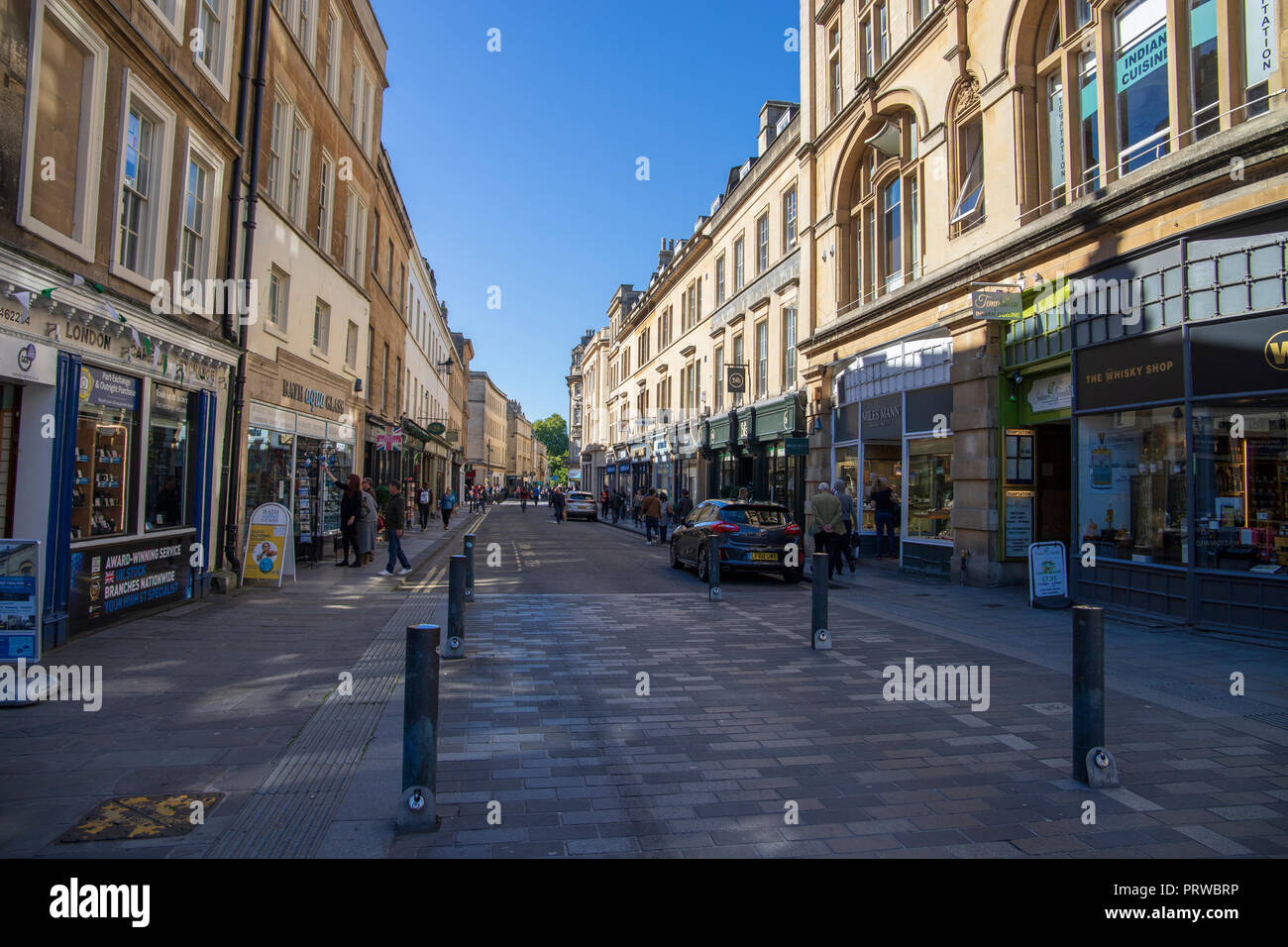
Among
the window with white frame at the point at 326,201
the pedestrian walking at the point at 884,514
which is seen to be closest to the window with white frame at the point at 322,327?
the window with white frame at the point at 326,201

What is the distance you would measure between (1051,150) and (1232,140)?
4.24m

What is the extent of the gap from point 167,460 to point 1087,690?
10.5 m

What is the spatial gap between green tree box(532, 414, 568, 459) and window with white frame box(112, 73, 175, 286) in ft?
428

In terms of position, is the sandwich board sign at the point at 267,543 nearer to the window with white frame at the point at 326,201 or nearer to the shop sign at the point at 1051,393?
the window with white frame at the point at 326,201

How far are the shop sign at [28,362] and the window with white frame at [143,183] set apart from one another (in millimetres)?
1895

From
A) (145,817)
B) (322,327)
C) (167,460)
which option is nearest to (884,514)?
(322,327)

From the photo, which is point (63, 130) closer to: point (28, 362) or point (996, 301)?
point (28, 362)

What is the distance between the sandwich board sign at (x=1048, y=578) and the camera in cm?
1136

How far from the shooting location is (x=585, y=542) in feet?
83.2

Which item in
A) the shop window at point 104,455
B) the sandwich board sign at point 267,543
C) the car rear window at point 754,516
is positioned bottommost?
the sandwich board sign at point 267,543

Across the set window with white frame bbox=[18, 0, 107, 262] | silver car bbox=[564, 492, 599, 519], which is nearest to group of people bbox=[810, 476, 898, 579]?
window with white frame bbox=[18, 0, 107, 262]

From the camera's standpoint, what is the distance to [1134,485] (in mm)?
10758
